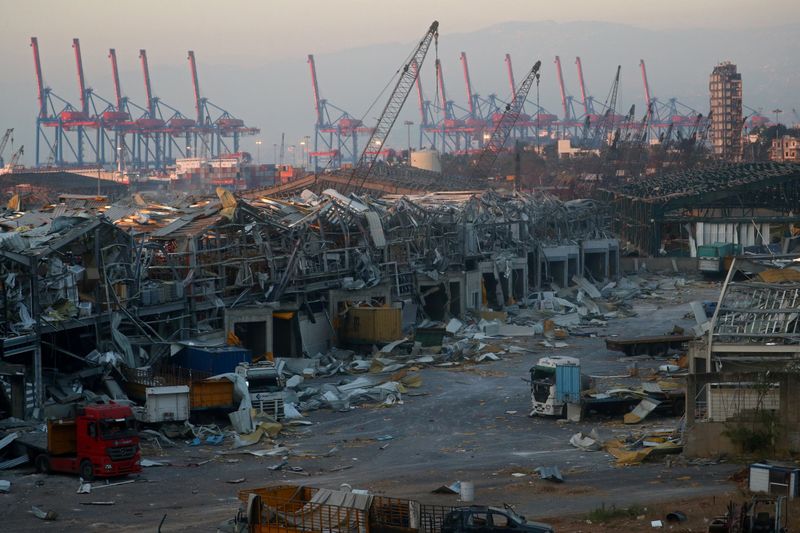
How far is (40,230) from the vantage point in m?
27.5

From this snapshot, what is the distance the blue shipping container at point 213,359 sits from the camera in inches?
1008

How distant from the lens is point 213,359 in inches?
1011

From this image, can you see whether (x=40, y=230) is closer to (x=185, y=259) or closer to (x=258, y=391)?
(x=185, y=259)

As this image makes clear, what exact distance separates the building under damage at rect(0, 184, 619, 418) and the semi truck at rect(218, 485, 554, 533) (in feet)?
32.6

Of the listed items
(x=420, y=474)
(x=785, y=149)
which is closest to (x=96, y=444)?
(x=420, y=474)

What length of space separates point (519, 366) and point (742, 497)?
51.4 feet

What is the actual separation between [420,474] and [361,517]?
522 centimetres

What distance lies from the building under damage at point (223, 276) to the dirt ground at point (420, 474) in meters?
4.69

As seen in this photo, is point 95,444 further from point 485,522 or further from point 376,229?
point 376,229

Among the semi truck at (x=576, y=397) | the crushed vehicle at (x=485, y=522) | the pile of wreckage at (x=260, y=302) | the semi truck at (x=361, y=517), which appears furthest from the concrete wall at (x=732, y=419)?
the pile of wreckage at (x=260, y=302)

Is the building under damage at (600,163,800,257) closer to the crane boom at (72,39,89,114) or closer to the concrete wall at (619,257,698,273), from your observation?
the concrete wall at (619,257,698,273)

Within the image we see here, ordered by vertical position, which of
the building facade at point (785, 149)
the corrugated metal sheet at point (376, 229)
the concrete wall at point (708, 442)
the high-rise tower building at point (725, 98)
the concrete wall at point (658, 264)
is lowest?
the concrete wall at point (658, 264)

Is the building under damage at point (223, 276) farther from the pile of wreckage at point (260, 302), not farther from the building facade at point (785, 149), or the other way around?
the building facade at point (785, 149)

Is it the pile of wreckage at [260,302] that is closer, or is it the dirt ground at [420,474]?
the dirt ground at [420,474]
